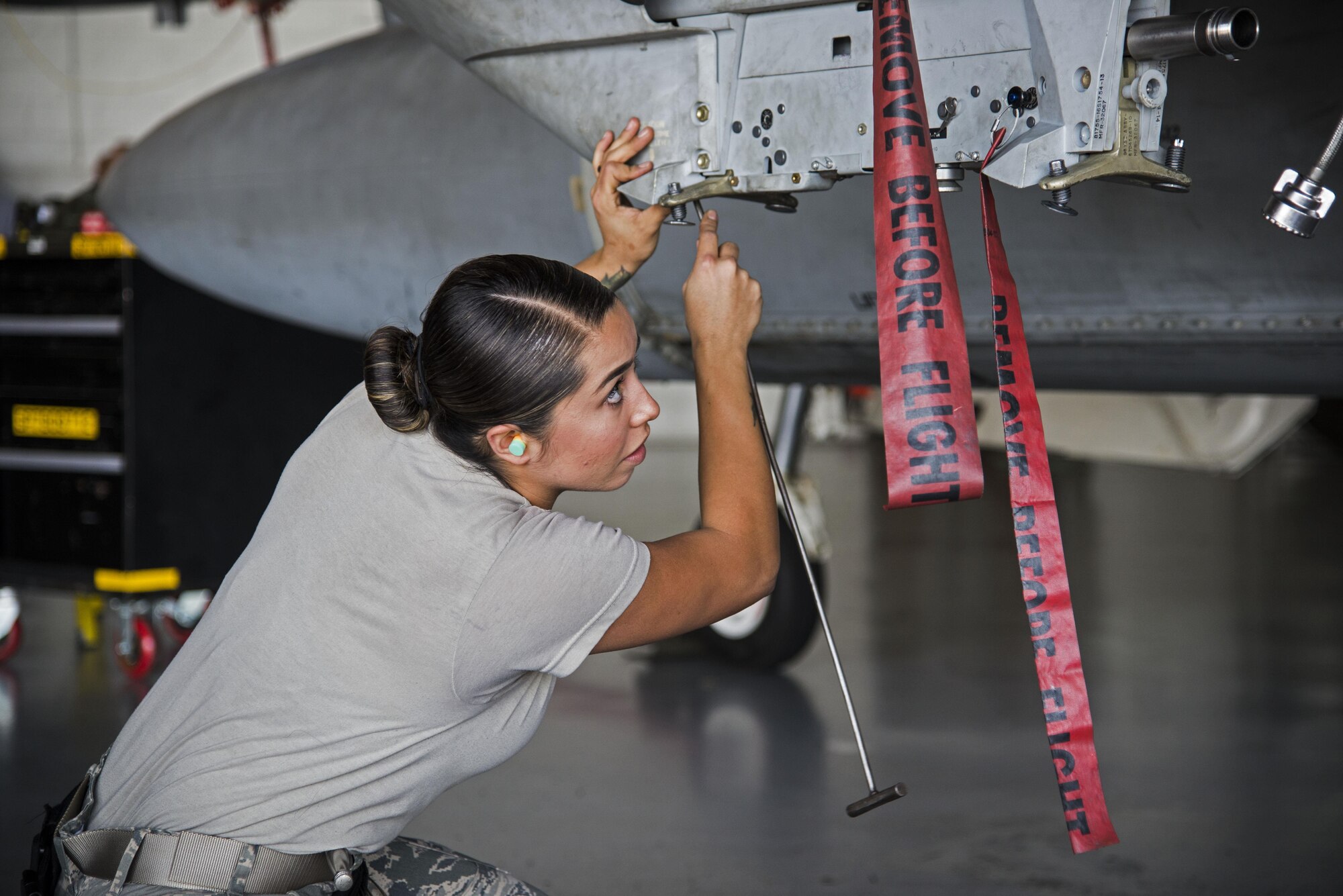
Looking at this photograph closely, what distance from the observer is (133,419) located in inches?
150

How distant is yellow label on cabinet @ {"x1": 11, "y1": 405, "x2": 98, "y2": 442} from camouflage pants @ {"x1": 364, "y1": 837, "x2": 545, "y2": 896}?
2825mm

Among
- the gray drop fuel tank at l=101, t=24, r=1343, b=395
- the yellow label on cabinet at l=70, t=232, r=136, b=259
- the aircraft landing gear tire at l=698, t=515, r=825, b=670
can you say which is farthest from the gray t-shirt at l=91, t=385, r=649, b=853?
the yellow label on cabinet at l=70, t=232, r=136, b=259

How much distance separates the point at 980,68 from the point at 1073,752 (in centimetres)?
66

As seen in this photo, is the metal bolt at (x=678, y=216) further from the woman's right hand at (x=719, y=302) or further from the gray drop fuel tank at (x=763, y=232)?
the woman's right hand at (x=719, y=302)

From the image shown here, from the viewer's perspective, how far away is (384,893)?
139 centimetres

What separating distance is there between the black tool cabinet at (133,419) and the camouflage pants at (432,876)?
267 cm

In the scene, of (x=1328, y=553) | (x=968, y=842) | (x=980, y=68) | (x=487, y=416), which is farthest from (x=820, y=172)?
(x=1328, y=553)

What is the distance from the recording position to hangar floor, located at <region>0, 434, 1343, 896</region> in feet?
7.71

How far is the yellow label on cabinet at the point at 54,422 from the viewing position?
3890mm

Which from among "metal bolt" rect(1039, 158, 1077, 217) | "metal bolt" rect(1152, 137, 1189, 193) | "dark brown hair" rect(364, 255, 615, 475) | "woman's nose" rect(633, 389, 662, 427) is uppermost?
"metal bolt" rect(1152, 137, 1189, 193)

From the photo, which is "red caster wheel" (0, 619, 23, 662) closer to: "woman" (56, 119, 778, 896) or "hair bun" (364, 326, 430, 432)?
"woman" (56, 119, 778, 896)

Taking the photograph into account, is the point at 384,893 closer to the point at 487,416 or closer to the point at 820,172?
the point at 487,416

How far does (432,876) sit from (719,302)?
0.67m

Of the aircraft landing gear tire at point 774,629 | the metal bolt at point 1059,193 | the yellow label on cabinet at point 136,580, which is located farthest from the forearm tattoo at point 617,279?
the yellow label on cabinet at point 136,580
